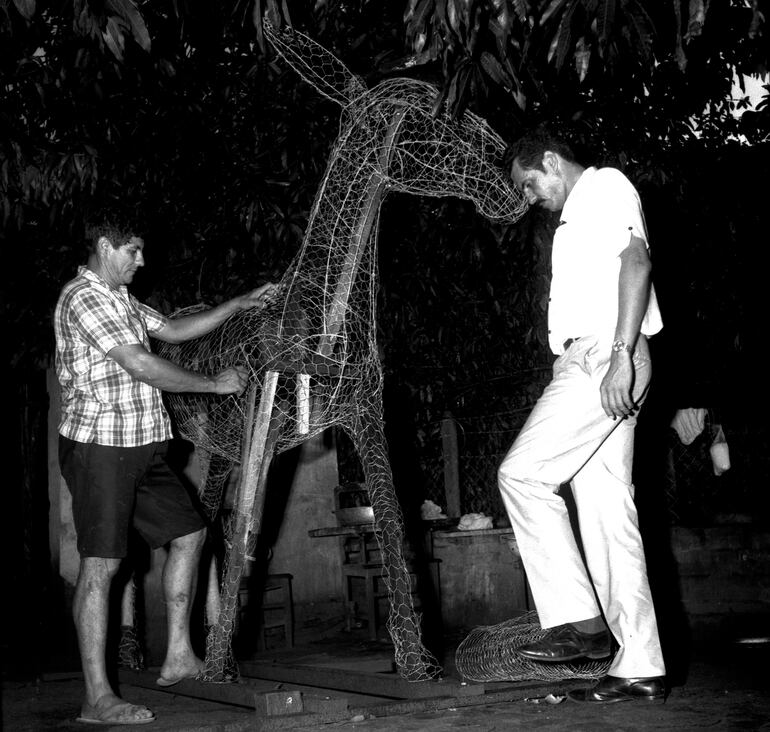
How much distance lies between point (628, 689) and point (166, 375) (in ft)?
6.98

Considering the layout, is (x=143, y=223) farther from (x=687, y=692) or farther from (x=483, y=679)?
(x=687, y=692)

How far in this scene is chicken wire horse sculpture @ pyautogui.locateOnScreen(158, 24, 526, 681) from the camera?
13.9 ft

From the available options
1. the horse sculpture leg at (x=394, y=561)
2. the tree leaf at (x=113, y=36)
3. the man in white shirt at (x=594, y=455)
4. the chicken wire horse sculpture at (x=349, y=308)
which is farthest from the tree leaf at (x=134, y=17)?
the horse sculpture leg at (x=394, y=561)

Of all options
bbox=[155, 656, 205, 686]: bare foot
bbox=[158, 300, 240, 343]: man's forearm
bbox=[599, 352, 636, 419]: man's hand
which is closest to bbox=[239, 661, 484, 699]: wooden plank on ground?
bbox=[155, 656, 205, 686]: bare foot

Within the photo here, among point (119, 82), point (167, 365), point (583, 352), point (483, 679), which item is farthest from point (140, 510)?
point (119, 82)

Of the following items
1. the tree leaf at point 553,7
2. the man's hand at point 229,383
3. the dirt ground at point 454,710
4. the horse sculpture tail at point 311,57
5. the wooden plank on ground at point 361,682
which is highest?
the horse sculpture tail at point 311,57

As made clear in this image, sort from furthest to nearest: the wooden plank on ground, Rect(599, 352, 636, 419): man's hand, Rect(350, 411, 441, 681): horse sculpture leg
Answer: Rect(350, 411, 441, 681): horse sculpture leg < the wooden plank on ground < Rect(599, 352, 636, 419): man's hand

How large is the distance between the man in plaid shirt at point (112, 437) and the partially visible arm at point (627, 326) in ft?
5.09

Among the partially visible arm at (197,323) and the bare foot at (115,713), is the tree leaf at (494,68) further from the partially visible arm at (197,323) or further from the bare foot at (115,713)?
the bare foot at (115,713)

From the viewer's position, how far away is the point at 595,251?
3.72m

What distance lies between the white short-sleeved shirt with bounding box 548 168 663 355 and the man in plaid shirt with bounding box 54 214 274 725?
1.38 metres

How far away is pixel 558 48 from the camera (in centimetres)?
306

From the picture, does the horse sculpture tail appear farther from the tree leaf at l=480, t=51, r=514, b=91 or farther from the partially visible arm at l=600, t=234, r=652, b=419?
the partially visible arm at l=600, t=234, r=652, b=419

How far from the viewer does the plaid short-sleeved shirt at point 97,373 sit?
4.17 metres
